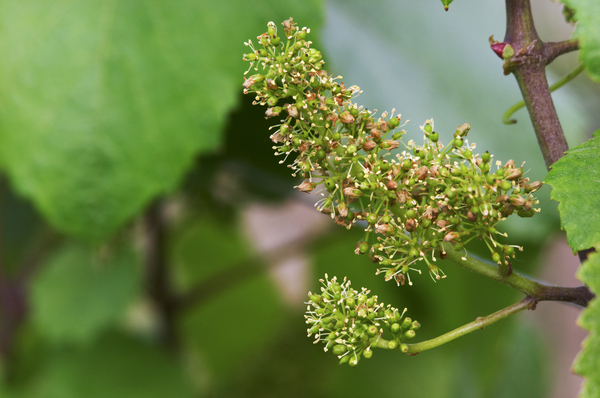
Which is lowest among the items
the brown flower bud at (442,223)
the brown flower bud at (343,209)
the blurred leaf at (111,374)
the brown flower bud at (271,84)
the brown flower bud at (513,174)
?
the brown flower bud at (442,223)

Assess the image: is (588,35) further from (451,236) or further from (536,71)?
(451,236)

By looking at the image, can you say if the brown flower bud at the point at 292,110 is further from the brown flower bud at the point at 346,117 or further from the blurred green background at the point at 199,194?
the blurred green background at the point at 199,194

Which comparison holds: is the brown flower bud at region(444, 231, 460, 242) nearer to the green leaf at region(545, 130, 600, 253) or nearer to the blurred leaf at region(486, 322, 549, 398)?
the green leaf at region(545, 130, 600, 253)

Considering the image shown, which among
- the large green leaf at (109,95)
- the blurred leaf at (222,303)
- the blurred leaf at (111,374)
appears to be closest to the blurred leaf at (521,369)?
the blurred leaf at (222,303)

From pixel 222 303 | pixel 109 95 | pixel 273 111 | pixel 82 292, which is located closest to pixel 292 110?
pixel 273 111

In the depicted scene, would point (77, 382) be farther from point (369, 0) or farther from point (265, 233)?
point (265, 233)

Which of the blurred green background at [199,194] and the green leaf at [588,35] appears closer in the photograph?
the green leaf at [588,35]
